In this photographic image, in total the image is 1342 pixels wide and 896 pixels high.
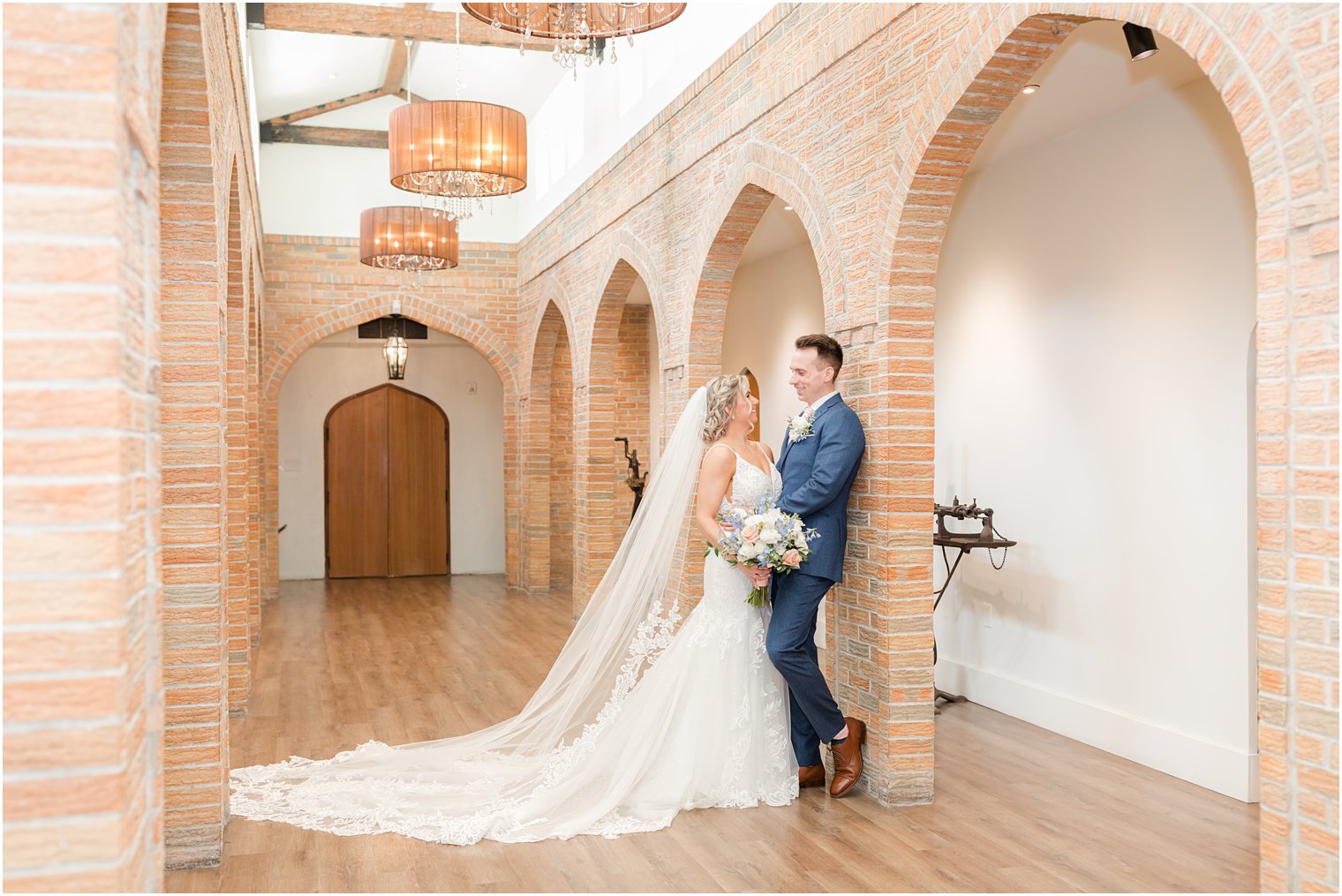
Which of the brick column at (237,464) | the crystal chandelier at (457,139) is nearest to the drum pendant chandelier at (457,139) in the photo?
the crystal chandelier at (457,139)

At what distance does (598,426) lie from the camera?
10195mm

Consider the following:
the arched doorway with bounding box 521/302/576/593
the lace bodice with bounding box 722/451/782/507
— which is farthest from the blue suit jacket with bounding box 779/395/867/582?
the arched doorway with bounding box 521/302/576/593

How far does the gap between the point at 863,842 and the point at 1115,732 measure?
6.98ft

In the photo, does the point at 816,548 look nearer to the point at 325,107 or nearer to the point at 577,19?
the point at 577,19

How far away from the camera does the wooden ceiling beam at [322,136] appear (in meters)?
13.1

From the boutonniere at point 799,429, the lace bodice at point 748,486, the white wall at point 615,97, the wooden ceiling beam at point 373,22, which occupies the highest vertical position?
the wooden ceiling beam at point 373,22

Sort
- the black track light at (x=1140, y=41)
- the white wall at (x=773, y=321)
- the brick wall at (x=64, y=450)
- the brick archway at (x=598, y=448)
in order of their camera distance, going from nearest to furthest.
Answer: the brick wall at (x=64, y=450) < the black track light at (x=1140, y=41) < the white wall at (x=773, y=321) < the brick archway at (x=598, y=448)

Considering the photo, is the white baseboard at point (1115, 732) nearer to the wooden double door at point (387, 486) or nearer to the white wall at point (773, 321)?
the white wall at point (773, 321)

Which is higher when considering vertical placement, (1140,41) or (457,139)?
(457,139)

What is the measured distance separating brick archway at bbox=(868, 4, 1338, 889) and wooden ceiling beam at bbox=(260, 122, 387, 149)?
32.7ft

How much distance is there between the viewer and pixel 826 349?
505 centimetres

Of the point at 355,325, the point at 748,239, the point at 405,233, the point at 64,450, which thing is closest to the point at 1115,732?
the point at 748,239

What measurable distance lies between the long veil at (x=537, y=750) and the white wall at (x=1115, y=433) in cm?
235

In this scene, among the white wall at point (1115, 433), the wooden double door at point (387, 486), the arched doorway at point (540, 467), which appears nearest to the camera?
the white wall at point (1115, 433)
